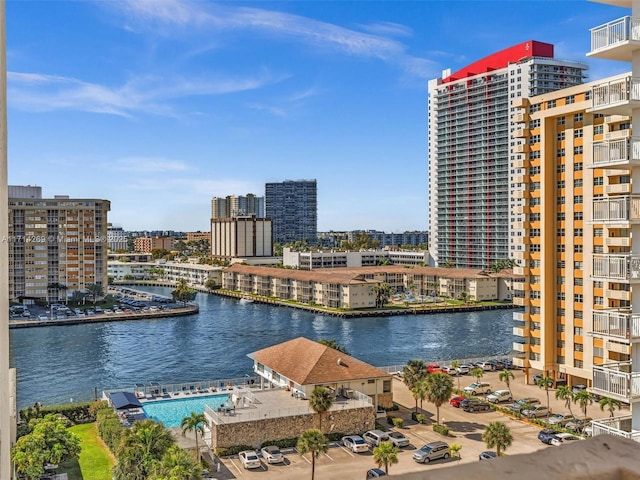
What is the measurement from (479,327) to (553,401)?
28.2 m

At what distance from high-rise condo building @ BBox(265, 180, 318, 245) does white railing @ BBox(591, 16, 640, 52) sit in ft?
532

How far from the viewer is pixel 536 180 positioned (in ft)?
88.4

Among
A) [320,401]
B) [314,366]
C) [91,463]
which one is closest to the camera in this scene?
[91,463]

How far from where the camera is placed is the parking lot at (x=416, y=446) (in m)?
17.6

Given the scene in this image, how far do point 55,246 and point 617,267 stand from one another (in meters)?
68.3

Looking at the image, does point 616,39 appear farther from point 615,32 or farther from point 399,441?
point 399,441

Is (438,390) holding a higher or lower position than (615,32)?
lower

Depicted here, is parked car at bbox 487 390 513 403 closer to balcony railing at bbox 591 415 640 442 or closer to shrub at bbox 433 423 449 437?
shrub at bbox 433 423 449 437

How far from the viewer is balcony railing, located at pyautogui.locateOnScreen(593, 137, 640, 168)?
6.91 meters

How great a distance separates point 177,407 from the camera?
2497cm

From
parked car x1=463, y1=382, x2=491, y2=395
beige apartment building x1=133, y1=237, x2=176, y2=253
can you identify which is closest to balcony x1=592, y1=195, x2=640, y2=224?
parked car x1=463, y1=382, x2=491, y2=395

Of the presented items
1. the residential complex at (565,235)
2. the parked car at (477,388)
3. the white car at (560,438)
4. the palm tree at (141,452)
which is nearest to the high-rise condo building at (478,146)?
the residential complex at (565,235)

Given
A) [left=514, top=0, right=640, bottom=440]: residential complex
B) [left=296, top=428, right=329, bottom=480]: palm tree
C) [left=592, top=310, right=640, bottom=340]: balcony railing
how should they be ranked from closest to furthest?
1. [left=592, top=310, right=640, bottom=340]: balcony railing
2. [left=296, top=428, right=329, bottom=480]: palm tree
3. [left=514, top=0, right=640, bottom=440]: residential complex

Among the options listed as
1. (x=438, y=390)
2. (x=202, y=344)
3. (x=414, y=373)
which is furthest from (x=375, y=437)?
(x=202, y=344)
